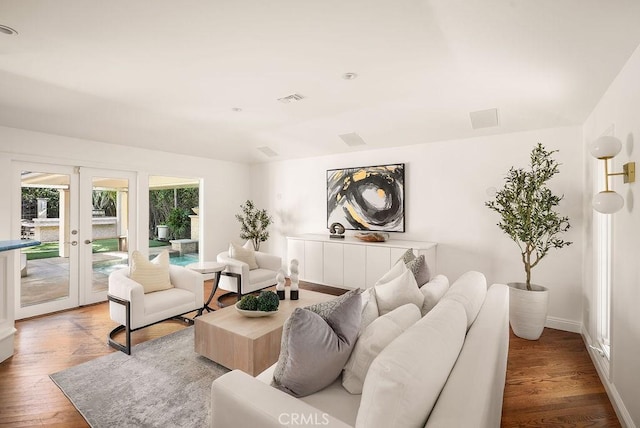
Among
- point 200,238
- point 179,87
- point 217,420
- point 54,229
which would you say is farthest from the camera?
point 200,238

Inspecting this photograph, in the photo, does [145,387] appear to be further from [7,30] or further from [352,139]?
[352,139]

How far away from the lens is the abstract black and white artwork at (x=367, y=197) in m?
4.82

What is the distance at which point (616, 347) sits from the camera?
2.16 meters

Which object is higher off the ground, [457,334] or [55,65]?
[55,65]

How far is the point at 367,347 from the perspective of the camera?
1500 mm

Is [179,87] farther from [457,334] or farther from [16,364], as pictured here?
[457,334]

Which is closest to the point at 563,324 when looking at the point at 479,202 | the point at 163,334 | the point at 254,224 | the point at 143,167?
the point at 479,202

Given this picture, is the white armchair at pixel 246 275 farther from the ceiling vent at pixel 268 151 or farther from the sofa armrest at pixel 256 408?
the sofa armrest at pixel 256 408

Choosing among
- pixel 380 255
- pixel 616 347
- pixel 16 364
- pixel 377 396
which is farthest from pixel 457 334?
pixel 16 364

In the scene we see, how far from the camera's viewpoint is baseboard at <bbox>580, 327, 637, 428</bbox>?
1966 mm

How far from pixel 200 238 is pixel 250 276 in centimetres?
218

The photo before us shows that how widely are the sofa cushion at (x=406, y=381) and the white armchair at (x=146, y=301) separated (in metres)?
2.70

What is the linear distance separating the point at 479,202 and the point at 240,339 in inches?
135

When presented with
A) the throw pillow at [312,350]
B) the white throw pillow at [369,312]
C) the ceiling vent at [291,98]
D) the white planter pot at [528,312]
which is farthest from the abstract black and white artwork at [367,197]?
the throw pillow at [312,350]
